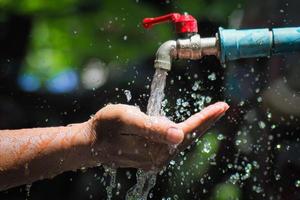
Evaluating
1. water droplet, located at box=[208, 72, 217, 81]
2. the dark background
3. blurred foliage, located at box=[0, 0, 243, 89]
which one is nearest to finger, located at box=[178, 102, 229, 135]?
the dark background

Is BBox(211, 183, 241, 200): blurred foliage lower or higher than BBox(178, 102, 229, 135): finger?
lower

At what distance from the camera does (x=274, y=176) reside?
3184 mm

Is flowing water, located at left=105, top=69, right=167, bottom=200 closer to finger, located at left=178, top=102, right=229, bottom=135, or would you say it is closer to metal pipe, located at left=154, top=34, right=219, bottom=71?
metal pipe, located at left=154, top=34, right=219, bottom=71

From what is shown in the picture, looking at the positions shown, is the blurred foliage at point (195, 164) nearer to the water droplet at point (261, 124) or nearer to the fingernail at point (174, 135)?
the water droplet at point (261, 124)

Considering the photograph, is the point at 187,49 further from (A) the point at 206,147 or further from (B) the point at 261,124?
(A) the point at 206,147

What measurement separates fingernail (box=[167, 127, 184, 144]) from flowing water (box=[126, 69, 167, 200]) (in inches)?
9.0

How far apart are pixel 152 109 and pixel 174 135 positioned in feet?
1.01

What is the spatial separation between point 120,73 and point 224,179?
0.86m

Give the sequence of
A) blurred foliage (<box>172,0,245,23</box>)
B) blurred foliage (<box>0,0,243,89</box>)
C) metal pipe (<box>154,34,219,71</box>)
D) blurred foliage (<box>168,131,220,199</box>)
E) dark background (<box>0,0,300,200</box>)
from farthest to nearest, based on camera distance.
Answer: blurred foliage (<box>0,0,243,89</box>) < blurred foliage (<box>172,0,245,23</box>) < blurred foliage (<box>168,131,220,199</box>) < dark background (<box>0,0,300,200</box>) < metal pipe (<box>154,34,219,71</box>)

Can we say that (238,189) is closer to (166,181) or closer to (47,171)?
(166,181)

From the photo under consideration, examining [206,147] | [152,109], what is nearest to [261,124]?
[206,147]

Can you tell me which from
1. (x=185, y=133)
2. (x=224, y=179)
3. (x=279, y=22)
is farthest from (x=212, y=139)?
(x=185, y=133)

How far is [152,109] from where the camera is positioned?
6.72 ft

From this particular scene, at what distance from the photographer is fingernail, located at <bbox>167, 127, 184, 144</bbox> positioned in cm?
175
